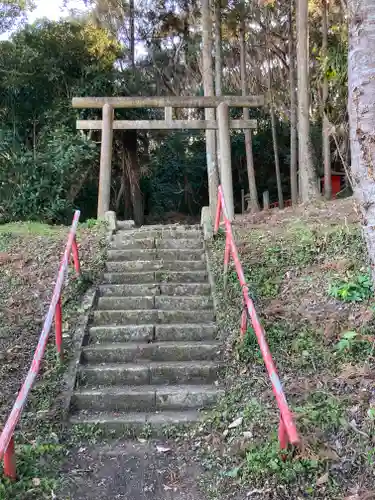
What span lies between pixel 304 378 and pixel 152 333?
1729 millimetres

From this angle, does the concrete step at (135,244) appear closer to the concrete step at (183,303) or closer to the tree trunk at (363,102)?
the concrete step at (183,303)

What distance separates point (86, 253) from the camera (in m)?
6.62

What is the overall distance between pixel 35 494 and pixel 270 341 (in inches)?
95.3

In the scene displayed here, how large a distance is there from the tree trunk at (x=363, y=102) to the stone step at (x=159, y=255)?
3014mm

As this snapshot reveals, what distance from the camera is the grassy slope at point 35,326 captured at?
327 centimetres

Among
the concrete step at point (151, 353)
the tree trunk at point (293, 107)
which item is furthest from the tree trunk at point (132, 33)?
the concrete step at point (151, 353)

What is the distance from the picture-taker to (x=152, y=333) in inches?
192

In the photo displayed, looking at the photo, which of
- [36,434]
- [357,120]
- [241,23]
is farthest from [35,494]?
[241,23]

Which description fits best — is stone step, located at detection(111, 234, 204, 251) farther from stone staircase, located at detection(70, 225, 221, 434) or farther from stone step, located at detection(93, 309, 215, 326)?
stone step, located at detection(93, 309, 215, 326)

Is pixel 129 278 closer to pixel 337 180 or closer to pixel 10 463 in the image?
pixel 10 463

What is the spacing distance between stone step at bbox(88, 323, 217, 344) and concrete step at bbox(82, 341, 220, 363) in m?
0.25

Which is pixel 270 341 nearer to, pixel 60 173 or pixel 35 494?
pixel 35 494

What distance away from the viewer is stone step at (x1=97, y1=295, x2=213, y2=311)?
211 inches

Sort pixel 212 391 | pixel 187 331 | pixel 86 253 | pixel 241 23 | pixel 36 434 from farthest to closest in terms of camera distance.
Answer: pixel 241 23 < pixel 86 253 < pixel 187 331 < pixel 212 391 < pixel 36 434
